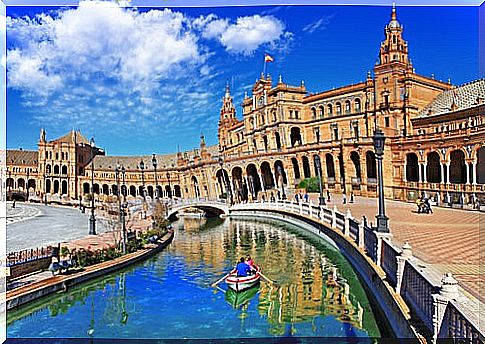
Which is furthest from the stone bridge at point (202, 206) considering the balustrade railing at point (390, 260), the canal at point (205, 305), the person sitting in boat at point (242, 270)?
the balustrade railing at point (390, 260)

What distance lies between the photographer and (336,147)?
26.9m

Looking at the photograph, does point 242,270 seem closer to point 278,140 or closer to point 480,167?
point 480,167

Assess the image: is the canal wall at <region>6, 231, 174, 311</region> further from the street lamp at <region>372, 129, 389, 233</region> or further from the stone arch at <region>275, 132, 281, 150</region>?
the stone arch at <region>275, 132, 281, 150</region>

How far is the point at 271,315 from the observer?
25.9 ft

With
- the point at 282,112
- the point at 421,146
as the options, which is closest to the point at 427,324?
the point at 421,146

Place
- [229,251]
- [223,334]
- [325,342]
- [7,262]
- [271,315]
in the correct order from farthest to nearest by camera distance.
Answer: [229,251], [7,262], [271,315], [223,334], [325,342]

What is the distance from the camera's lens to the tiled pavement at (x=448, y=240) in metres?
6.14

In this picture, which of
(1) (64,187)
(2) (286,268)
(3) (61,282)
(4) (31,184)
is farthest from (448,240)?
(4) (31,184)

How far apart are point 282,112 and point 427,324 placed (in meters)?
31.3

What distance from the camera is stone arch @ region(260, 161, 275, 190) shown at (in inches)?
1332

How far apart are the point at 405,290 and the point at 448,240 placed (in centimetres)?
440

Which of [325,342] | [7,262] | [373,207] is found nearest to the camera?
[325,342]

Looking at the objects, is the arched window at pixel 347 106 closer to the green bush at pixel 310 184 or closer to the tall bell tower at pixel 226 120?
the green bush at pixel 310 184

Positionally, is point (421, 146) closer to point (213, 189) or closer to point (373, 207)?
point (373, 207)
